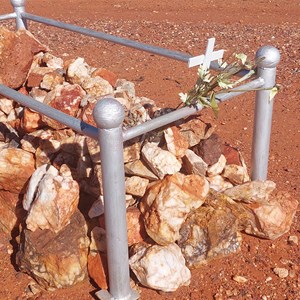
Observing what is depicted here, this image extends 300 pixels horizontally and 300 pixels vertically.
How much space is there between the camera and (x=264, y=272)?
112 inches

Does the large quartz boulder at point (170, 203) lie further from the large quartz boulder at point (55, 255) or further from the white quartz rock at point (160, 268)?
the large quartz boulder at point (55, 255)

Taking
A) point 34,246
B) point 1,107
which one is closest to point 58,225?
point 34,246

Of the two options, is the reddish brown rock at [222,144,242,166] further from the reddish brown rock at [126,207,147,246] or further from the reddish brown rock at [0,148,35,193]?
the reddish brown rock at [0,148,35,193]

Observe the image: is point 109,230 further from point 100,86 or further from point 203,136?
point 100,86

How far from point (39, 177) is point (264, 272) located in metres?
1.30

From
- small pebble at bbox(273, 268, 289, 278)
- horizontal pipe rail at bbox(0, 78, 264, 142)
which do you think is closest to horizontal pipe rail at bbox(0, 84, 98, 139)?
horizontal pipe rail at bbox(0, 78, 264, 142)

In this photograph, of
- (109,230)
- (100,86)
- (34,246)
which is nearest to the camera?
(109,230)

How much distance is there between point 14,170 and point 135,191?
28.1 inches

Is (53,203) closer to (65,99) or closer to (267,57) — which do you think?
(65,99)

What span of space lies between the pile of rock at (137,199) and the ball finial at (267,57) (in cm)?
56

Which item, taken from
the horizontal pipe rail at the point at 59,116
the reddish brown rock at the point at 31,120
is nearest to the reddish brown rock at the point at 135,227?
the horizontal pipe rail at the point at 59,116

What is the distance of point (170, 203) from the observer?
2.76 meters

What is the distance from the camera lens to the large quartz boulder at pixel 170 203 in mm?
2730

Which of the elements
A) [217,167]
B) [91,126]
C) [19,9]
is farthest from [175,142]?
[19,9]
